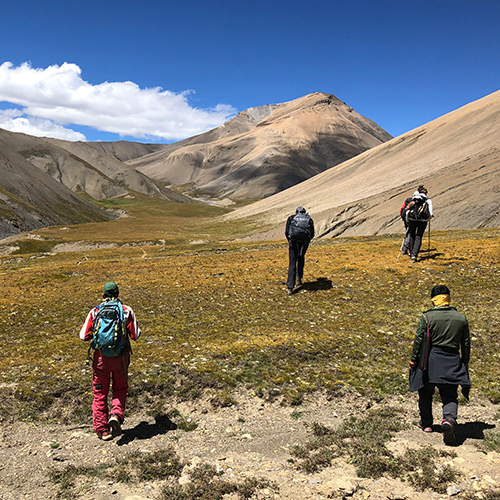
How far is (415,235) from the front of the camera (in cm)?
2703

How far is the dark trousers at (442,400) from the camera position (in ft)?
29.5

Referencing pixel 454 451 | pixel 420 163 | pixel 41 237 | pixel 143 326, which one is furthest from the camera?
pixel 420 163

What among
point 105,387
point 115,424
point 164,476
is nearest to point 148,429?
point 115,424

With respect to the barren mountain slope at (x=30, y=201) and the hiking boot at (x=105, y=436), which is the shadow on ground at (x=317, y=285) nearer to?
the hiking boot at (x=105, y=436)

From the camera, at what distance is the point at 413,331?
15.9 metres

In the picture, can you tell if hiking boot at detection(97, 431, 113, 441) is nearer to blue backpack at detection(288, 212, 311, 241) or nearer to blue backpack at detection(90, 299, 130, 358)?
blue backpack at detection(90, 299, 130, 358)

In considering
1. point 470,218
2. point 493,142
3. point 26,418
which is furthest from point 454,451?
point 493,142

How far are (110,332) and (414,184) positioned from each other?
92.8 m

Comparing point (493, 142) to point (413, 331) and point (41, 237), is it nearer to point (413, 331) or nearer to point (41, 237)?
point (413, 331)

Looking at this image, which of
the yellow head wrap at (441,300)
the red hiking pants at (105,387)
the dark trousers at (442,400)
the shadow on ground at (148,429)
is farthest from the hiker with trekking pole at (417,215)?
the red hiking pants at (105,387)

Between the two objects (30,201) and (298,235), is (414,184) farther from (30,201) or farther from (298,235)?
(30,201)

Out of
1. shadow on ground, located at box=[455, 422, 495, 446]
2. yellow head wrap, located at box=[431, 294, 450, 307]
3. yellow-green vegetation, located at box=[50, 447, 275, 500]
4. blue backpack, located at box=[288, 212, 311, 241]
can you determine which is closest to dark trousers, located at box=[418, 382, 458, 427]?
shadow on ground, located at box=[455, 422, 495, 446]

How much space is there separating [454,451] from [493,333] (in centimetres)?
837

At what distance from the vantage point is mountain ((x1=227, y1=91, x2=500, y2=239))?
2645 inches
